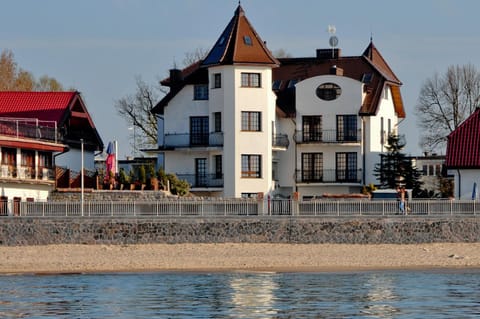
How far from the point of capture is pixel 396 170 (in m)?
83.9

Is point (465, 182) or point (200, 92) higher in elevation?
point (200, 92)

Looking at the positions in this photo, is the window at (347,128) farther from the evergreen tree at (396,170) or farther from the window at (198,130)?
the window at (198,130)

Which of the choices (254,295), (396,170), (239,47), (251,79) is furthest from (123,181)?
(254,295)

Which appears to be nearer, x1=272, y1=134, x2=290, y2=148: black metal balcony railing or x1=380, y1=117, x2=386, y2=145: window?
x1=272, y1=134, x2=290, y2=148: black metal balcony railing

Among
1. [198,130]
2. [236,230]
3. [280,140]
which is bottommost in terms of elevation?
[236,230]

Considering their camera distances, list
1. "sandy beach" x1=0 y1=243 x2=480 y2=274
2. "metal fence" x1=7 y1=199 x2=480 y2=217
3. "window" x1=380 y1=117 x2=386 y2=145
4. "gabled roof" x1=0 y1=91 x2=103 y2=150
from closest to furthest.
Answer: "sandy beach" x1=0 y1=243 x2=480 y2=274, "metal fence" x1=7 y1=199 x2=480 y2=217, "gabled roof" x1=0 y1=91 x2=103 y2=150, "window" x1=380 y1=117 x2=386 y2=145

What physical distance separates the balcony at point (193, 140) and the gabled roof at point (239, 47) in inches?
167

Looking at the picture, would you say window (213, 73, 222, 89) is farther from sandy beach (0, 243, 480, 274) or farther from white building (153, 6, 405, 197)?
sandy beach (0, 243, 480, 274)

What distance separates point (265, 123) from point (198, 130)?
4266 millimetres

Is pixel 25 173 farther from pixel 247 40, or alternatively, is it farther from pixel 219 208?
pixel 247 40

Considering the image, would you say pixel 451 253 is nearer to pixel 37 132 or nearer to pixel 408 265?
pixel 408 265

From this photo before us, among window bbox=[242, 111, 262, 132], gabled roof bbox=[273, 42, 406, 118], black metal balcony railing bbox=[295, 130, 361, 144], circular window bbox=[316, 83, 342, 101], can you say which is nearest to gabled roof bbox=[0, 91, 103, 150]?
window bbox=[242, 111, 262, 132]

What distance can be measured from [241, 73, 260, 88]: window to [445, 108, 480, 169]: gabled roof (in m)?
11.8

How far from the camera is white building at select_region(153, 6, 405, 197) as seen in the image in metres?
81.4
